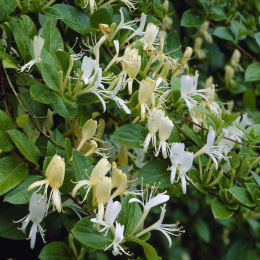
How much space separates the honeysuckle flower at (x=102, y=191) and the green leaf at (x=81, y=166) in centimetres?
5

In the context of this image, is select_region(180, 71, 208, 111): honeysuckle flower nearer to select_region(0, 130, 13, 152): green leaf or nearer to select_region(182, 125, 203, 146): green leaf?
select_region(182, 125, 203, 146): green leaf

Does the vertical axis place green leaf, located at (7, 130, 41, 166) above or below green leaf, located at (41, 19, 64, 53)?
below

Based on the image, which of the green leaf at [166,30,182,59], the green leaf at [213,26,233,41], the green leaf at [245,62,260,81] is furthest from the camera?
the green leaf at [213,26,233,41]

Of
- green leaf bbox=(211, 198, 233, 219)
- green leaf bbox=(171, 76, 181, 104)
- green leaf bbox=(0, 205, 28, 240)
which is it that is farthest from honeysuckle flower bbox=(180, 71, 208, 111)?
green leaf bbox=(0, 205, 28, 240)

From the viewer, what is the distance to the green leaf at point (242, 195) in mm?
902

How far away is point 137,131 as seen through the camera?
90cm

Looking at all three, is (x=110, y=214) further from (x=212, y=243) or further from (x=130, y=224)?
(x=212, y=243)

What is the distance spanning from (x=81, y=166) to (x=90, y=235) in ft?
0.42

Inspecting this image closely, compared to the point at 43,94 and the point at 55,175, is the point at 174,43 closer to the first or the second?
the point at 43,94

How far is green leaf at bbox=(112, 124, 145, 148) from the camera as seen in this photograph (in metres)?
0.87

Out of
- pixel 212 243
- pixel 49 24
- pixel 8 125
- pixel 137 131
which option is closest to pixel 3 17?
pixel 49 24

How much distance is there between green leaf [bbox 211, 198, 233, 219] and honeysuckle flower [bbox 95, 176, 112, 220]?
0.93ft

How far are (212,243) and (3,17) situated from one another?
202 cm

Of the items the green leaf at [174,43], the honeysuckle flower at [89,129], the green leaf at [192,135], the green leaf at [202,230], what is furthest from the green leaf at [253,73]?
the green leaf at [202,230]
